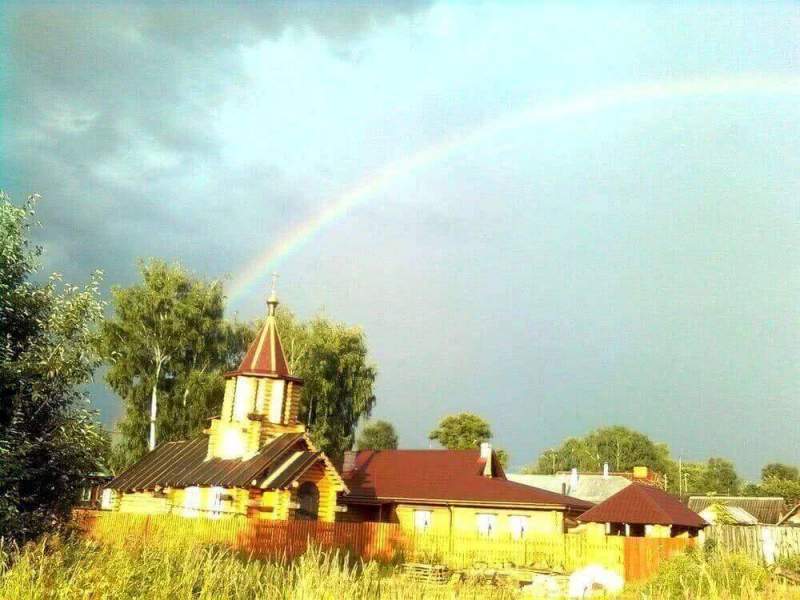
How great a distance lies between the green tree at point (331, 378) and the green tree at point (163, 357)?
5.72 metres

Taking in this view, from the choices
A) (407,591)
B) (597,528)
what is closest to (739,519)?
(597,528)

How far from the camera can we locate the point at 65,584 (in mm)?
8539

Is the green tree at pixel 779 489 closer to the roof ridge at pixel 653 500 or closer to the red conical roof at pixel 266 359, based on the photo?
the roof ridge at pixel 653 500

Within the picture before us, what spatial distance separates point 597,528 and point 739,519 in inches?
1168

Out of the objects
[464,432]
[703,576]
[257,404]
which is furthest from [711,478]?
[703,576]

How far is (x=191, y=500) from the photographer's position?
33.5 meters

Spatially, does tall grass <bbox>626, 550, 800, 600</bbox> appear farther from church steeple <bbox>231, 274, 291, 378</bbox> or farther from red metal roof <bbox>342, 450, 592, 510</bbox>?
church steeple <bbox>231, 274, 291, 378</bbox>

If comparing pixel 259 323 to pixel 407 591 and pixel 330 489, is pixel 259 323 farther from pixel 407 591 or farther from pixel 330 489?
pixel 407 591

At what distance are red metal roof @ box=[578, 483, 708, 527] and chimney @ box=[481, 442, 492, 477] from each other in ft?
27.1

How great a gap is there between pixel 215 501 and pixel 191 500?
7.03 ft

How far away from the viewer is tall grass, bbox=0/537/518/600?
8.02 meters

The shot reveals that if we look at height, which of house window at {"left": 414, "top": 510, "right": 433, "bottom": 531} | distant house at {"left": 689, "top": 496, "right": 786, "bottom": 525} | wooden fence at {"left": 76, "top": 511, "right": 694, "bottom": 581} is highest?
distant house at {"left": 689, "top": 496, "right": 786, "bottom": 525}

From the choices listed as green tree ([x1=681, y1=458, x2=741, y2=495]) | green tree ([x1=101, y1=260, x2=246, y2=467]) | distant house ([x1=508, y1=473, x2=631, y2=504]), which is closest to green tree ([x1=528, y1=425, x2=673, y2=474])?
green tree ([x1=681, y1=458, x2=741, y2=495])

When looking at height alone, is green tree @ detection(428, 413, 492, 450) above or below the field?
above
